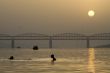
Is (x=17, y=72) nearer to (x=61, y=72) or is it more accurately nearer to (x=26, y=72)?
(x=26, y=72)

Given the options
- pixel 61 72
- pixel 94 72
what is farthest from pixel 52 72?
pixel 94 72

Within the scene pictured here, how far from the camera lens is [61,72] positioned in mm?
24641

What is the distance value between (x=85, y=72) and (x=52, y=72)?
187cm

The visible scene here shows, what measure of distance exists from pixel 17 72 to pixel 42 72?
143 centimetres

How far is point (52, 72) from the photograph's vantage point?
81.1 ft

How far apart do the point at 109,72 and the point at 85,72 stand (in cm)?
137

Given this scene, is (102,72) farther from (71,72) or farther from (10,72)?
(10,72)

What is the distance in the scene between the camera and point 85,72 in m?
24.5

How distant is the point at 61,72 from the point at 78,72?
0.96 meters

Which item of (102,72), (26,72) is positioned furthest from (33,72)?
(102,72)

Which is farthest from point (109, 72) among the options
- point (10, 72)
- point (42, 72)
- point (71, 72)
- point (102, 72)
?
point (10, 72)

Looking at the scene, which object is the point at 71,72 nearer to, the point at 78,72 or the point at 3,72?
the point at 78,72

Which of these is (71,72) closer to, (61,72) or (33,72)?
(61,72)

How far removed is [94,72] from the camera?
24.8 meters
